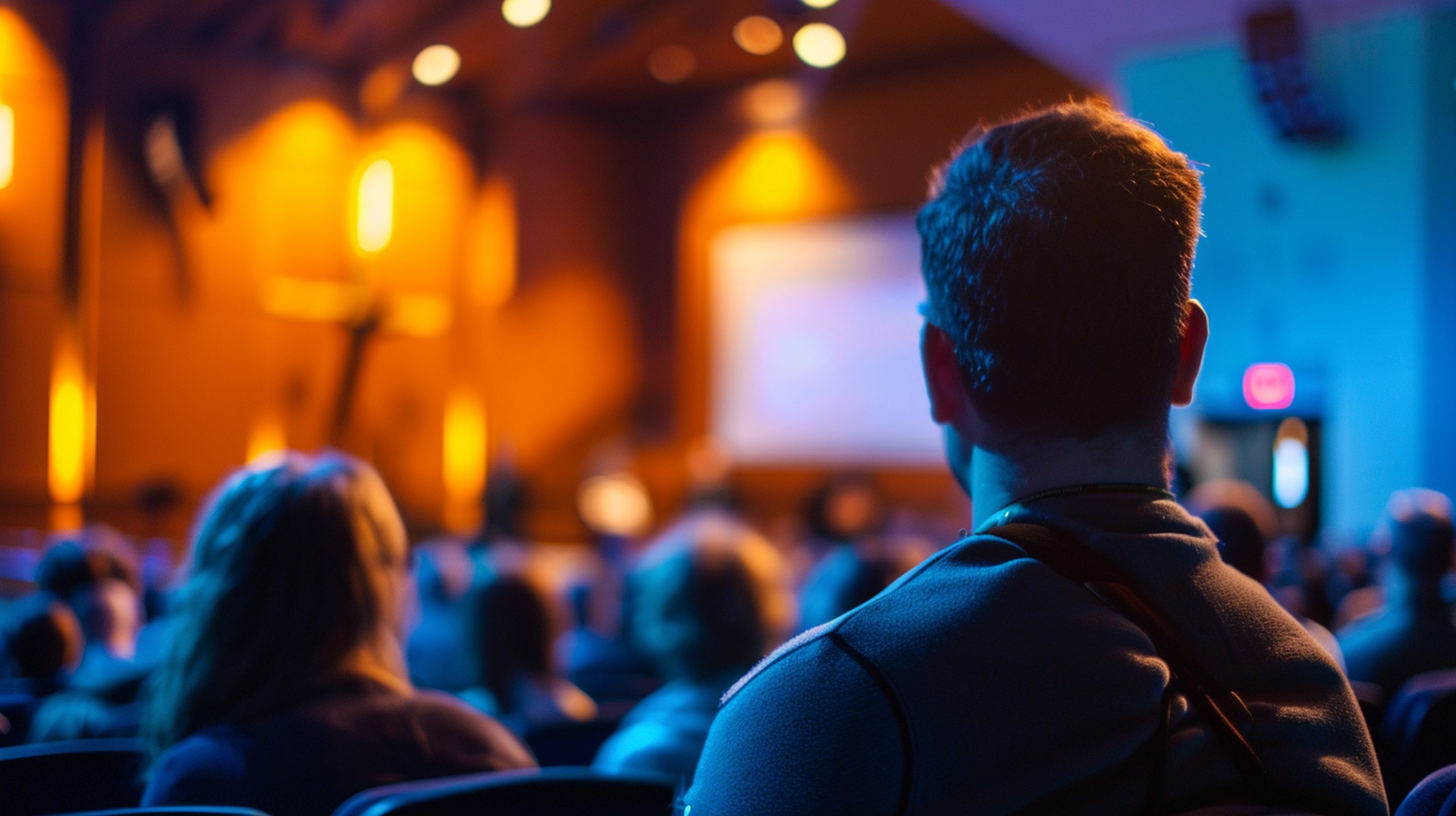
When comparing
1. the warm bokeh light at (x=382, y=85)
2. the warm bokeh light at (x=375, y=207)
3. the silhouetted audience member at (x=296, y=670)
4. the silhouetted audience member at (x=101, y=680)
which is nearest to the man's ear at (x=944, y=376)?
the silhouetted audience member at (x=296, y=670)

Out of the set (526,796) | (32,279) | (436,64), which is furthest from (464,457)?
(526,796)

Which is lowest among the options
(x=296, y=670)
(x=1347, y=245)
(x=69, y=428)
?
(x=296, y=670)

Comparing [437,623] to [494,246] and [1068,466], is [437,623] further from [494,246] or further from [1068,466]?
[494,246]

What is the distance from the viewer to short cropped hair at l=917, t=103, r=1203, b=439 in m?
0.90

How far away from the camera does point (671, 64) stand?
1248 cm

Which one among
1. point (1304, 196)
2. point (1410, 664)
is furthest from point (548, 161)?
point (1410, 664)

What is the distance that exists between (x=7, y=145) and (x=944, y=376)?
36.3 ft

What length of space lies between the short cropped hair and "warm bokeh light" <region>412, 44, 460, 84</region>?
1166 centimetres

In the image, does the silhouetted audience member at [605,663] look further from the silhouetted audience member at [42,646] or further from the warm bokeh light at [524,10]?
the warm bokeh light at [524,10]

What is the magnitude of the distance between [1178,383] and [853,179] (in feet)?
38.6

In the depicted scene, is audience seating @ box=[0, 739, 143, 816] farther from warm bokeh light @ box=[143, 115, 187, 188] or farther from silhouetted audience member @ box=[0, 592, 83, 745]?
warm bokeh light @ box=[143, 115, 187, 188]

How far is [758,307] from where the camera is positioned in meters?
13.3

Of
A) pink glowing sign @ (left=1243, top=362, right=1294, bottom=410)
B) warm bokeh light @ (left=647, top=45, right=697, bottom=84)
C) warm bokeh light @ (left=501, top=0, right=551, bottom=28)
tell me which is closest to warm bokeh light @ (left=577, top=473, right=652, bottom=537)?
warm bokeh light @ (left=647, top=45, right=697, bottom=84)

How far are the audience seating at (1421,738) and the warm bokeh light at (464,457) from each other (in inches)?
447
